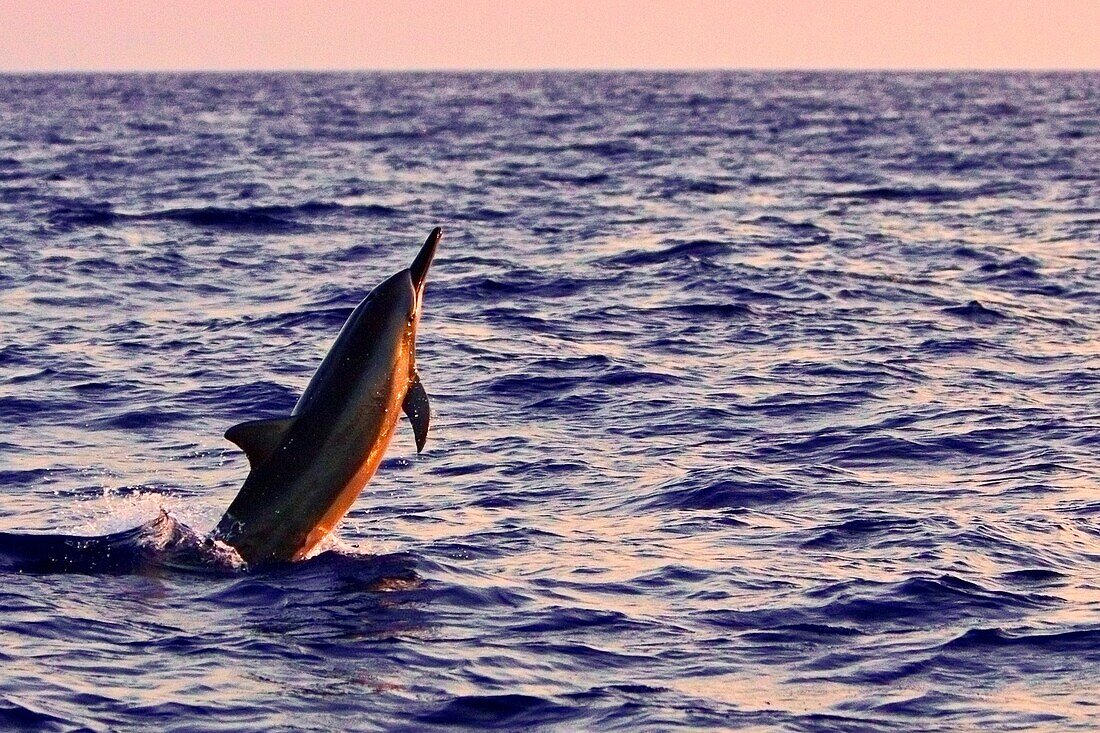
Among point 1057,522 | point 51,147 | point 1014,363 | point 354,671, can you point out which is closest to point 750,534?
point 1057,522

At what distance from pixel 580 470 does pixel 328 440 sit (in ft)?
13.2

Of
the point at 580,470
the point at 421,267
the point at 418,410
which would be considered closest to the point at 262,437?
the point at 418,410

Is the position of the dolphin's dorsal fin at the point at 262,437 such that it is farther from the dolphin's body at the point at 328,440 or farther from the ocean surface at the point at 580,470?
the ocean surface at the point at 580,470

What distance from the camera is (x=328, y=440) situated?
36.8ft

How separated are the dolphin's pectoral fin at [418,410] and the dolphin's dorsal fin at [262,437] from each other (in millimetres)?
747

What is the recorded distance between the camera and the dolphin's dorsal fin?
11062 millimetres

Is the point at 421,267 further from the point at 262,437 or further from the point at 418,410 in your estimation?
the point at 262,437

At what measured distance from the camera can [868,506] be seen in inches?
542

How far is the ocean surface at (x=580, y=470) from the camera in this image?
9695mm

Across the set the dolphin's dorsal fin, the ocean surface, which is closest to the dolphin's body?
the dolphin's dorsal fin

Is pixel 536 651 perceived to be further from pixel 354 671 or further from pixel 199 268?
pixel 199 268

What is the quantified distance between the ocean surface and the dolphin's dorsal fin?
780 mm

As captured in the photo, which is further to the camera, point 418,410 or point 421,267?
point 421,267

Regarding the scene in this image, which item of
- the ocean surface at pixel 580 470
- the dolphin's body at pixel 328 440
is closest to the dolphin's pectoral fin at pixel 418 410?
the dolphin's body at pixel 328 440
